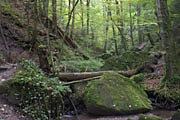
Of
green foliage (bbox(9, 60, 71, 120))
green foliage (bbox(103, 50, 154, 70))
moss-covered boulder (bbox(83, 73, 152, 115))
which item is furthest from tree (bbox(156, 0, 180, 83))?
green foliage (bbox(9, 60, 71, 120))

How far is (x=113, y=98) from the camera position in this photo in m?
6.45

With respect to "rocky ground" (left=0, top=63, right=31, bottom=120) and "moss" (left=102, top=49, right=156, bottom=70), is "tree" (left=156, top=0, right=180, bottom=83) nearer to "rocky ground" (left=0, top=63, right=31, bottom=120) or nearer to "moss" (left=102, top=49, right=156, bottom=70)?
"moss" (left=102, top=49, right=156, bottom=70)

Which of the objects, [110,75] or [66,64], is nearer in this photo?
[110,75]

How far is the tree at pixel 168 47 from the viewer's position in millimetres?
7551

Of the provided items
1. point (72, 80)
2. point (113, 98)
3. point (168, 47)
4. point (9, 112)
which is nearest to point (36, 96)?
point (9, 112)

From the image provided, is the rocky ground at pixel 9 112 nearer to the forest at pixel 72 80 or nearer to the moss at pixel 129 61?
the forest at pixel 72 80

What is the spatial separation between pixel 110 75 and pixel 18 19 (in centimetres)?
623

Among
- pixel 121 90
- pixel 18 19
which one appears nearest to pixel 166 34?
pixel 121 90

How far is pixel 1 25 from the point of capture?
8883 mm

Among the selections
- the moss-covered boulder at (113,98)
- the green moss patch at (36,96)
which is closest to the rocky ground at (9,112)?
the green moss patch at (36,96)

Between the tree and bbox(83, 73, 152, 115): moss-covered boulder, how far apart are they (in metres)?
1.72

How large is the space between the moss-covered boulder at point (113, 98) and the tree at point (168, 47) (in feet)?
5.64

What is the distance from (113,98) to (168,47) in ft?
12.5

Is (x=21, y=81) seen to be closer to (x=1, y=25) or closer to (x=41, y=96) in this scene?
(x=41, y=96)
